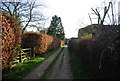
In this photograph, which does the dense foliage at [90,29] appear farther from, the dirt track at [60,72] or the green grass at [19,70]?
the green grass at [19,70]

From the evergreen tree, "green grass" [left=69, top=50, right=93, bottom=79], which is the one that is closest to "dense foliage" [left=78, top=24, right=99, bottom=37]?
"green grass" [left=69, top=50, right=93, bottom=79]

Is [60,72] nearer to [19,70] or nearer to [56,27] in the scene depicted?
[19,70]

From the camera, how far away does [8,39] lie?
5633mm

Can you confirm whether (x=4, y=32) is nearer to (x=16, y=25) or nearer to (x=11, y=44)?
(x=11, y=44)

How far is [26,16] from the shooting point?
68.3 ft

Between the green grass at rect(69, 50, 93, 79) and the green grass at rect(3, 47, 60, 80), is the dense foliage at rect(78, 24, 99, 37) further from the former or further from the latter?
the green grass at rect(3, 47, 60, 80)

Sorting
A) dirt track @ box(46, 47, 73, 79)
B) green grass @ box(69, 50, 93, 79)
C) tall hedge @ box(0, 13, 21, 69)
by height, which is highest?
tall hedge @ box(0, 13, 21, 69)

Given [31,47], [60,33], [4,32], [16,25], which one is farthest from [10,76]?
[60,33]

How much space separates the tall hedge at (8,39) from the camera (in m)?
5.24

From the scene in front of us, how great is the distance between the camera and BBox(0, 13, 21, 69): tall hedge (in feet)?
17.2

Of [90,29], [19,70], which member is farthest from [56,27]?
[19,70]

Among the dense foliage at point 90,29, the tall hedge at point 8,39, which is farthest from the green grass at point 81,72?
the tall hedge at point 8,39

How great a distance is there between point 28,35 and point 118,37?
434 inches

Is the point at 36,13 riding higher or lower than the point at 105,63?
higher
